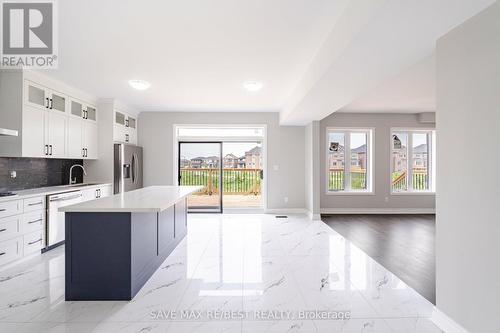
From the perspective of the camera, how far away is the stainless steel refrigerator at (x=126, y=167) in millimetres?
5789

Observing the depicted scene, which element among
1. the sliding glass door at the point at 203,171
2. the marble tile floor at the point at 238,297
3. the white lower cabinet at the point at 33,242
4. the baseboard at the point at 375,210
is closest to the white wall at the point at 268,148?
the sliding glass door at the point at 203,171

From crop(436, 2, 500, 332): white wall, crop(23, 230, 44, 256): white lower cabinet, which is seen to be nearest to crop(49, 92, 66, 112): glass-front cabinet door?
crop(23, 230, 44, 256): white lower cabinet

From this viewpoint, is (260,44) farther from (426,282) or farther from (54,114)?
(54,114)

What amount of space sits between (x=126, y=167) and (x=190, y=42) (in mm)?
3753

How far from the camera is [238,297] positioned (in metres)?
2.73

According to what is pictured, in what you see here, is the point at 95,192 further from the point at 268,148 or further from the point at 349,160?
the point at 349,160

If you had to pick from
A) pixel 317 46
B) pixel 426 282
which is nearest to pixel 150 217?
pixel 317 46

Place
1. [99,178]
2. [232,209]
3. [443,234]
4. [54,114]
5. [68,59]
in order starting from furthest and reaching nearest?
1. [232,209]
2. [99,178]
3. [54,114]
4. [68,59]
5. [443,234]

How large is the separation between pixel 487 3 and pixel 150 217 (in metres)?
3.37

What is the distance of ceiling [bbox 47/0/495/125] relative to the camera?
210 cm

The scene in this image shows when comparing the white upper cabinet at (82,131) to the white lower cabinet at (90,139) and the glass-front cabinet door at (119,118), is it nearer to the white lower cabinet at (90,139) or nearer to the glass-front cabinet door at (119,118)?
the white lower cabinet at (90,139)

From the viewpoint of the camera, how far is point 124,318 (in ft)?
7.69

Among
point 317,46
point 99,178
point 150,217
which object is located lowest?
point 150,217

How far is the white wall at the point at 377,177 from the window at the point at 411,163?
205 millimetres
